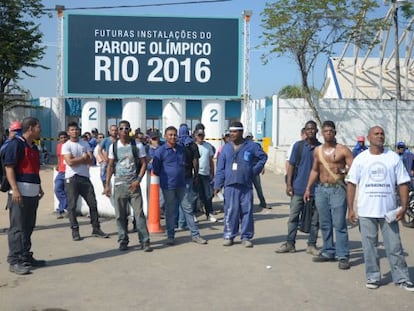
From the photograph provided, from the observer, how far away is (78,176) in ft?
28.4

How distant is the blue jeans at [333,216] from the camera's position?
6.82m

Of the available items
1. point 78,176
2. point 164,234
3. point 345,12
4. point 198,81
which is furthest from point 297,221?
point 198,81

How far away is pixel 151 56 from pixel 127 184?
847 inches

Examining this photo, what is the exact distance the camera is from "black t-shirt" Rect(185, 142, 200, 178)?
9.29 metres

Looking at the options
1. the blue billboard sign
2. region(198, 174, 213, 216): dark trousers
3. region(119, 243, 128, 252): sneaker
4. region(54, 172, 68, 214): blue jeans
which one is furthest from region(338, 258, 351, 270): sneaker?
the blue billboard sign

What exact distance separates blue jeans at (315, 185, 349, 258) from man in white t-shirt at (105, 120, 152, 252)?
258cm

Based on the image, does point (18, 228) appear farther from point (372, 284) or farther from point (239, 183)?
point (372, 284)

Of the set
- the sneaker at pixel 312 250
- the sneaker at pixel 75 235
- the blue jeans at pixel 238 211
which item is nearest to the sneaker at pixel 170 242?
the blue jeans at pixel 238 211

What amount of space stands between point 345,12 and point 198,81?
868 centimetres

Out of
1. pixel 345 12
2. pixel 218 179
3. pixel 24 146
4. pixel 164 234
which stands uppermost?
pixel 345 12

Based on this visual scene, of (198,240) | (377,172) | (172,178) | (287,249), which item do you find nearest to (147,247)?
(198,240)

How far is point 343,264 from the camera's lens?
6.77m

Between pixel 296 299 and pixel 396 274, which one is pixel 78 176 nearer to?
pixel 296 299

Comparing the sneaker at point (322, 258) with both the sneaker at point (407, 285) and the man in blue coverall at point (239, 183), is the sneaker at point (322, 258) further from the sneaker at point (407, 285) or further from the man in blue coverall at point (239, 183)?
the sneaker at point (407, 285)
